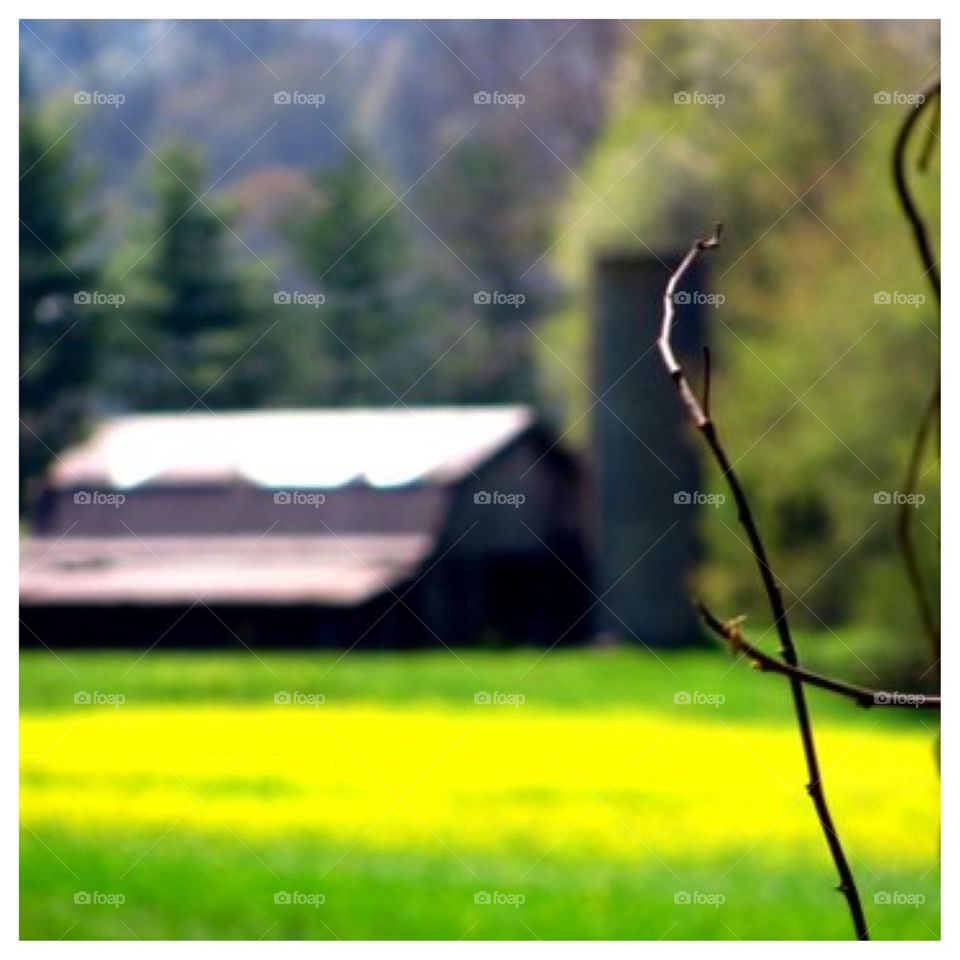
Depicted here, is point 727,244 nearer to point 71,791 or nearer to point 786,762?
point 786,762

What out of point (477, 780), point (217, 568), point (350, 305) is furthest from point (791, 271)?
point (217, 568)

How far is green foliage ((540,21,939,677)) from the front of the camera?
3.18m

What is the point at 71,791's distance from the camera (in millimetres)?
2996

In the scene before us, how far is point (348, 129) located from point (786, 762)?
1.71 meters

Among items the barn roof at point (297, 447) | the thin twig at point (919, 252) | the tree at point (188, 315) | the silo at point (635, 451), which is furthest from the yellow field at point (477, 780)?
the thin twig at point (919, 252)

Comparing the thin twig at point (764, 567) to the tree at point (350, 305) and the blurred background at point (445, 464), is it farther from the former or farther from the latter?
the tree at point (350, 305)

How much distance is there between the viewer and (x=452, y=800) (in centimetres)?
332

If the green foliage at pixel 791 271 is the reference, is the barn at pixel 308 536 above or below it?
below

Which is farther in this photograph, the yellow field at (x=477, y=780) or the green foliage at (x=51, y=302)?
the yellow field at (x=477, y=780)

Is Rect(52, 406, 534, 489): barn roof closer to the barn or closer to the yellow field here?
the barn

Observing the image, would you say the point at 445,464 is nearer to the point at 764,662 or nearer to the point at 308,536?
the point at 308,536

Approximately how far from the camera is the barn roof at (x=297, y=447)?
277cm
